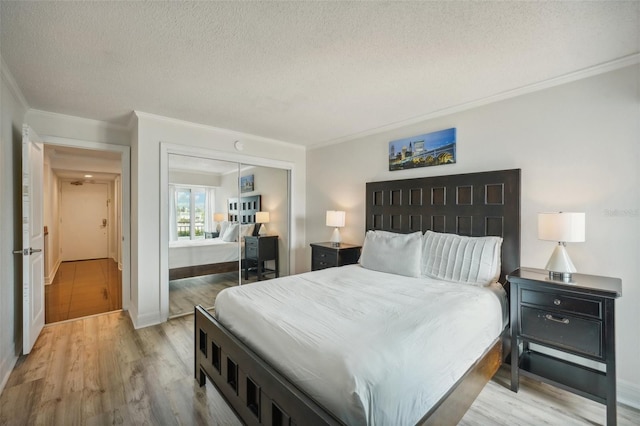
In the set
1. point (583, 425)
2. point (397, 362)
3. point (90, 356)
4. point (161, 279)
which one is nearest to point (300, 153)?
point (161, 279)

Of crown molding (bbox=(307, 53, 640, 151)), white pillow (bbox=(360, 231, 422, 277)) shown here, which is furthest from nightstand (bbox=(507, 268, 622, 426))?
crown molding (bbox=(307, 53, 640, 151))

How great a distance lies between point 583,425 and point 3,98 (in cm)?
487

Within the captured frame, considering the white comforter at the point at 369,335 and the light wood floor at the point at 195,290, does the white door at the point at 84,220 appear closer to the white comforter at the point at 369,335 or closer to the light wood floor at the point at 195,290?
the light wood floor at the point at 195,290

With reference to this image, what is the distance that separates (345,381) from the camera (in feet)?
3.71

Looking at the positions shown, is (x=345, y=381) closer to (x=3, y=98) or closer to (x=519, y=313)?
(x=519, y=313)

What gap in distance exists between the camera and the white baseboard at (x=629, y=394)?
2.00 metres

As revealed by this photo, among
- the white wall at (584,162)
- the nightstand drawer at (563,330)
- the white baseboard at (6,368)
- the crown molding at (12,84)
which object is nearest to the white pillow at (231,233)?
the white baseboard at (6,368)

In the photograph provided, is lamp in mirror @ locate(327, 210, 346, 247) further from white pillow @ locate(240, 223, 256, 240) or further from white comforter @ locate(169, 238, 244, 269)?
white comforter @ locate(169, 238, 244, 269)

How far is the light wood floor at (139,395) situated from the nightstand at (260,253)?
1.64 m

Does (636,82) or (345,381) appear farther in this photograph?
(636,82)

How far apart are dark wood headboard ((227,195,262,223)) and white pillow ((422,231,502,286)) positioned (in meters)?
2.56

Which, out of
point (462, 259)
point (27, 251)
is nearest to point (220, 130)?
point (27, 251)

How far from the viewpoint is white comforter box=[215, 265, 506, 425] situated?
1.17 m

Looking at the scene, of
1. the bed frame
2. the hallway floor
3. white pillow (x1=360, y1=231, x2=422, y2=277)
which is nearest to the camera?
the bed frame
